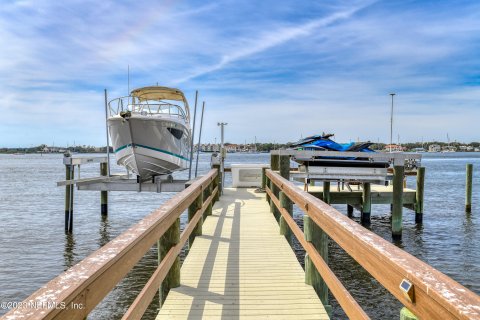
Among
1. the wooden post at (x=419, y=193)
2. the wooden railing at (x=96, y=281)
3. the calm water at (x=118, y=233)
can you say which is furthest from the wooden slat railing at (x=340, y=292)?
the wooden post at (x=419, y=193)

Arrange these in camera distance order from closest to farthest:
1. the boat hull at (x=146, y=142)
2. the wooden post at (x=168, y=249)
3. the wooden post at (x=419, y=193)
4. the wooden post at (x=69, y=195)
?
1. the wooden post at (x=168, y=249)
2. the boat hull at (x=146, y=142)
3. the wooden post at (x=69, y=195)
4. the wooden post at (x=419, y=193)

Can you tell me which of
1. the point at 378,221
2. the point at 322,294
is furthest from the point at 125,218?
the point at 322,294

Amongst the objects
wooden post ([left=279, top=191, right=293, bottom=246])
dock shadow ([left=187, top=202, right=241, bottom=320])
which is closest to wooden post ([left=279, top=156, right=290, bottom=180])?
dock shadow ([left=187, top=202, right=241, bottom=320])

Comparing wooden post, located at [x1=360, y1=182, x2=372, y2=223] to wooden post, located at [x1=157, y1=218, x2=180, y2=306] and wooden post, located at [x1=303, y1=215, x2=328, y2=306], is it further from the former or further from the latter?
wooden post, located at [x1=157, y1=218, x2=180, y2=306]

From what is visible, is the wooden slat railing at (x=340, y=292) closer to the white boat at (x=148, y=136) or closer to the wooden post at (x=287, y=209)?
the wooden post at (x=287, y=209)

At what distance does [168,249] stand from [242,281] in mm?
1048

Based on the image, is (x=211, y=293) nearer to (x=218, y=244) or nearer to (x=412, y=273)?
(x=218, y=244)

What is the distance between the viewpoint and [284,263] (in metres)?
5.70

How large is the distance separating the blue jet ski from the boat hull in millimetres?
4288

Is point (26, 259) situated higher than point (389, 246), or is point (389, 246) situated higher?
point (389, 246)

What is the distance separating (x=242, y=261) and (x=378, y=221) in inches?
538

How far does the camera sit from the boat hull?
1388 centimetres

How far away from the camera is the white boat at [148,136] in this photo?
1389cm

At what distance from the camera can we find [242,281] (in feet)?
16.1
